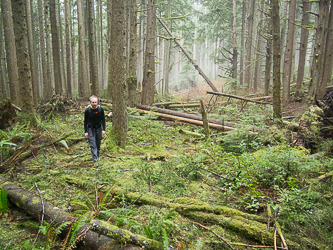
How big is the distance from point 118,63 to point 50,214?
4900 mm

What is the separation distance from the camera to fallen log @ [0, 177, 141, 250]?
8.44ft

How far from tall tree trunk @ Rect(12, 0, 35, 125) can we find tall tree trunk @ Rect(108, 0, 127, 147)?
11.5 ft

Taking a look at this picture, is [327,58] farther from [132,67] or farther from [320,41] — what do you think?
[132,67]

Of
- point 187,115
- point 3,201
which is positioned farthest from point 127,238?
point 187,115

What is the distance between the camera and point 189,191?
4.68 meters

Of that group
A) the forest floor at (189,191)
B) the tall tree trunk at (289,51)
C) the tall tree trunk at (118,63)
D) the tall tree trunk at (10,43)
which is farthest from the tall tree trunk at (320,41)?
the tall tree trunk at (10,43)

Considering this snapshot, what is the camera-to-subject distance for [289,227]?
3.31m

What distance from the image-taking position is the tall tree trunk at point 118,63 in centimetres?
649

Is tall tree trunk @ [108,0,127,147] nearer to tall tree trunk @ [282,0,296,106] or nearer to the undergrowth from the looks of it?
the undergrowth

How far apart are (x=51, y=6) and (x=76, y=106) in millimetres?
7112

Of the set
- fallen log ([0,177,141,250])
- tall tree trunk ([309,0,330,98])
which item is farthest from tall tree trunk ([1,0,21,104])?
tall tree trunk ([309,0,330,98])

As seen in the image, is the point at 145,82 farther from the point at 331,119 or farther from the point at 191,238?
the point at 191,238

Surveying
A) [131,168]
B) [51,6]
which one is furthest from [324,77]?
[51,6]

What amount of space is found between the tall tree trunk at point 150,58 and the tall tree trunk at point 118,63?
593 cm
